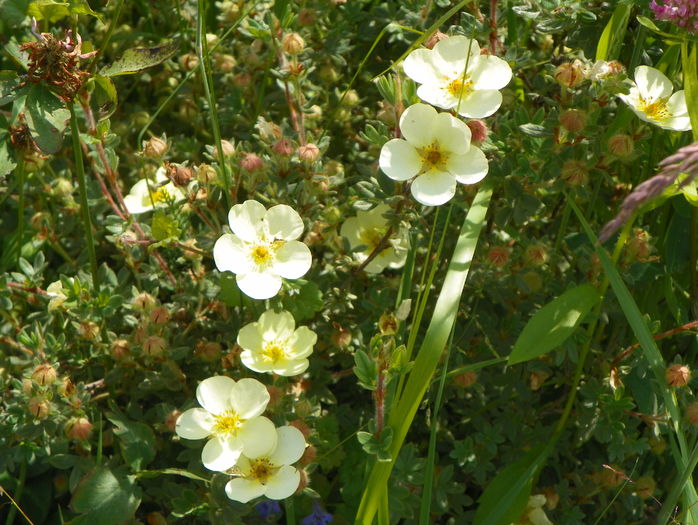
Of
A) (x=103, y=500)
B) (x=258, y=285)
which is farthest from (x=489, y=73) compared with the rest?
(x=103, y=500)

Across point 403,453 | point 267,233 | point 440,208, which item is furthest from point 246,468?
point 440,208

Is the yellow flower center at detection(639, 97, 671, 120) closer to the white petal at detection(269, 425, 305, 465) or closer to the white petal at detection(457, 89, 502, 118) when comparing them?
the white petal at detection(457, 89, 502, 118)

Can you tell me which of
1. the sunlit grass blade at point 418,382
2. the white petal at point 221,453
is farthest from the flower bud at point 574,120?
the white petal at point 221,453

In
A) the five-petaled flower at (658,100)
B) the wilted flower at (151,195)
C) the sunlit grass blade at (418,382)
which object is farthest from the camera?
the wilted flower at (151,195)

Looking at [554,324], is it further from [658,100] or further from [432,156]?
[658,100]

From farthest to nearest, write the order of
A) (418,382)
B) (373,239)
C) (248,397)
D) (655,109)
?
(373,239)
(655,109)
(248,397)
(418,382)

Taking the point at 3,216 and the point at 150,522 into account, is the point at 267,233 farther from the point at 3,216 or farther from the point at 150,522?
the point at 3,216

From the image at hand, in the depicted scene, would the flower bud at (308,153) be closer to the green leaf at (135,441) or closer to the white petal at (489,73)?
the white petal at (489,73)
